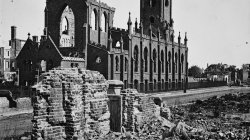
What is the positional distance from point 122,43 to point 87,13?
6.34 metres

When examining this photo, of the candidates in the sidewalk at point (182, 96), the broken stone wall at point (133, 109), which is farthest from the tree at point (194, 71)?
the broken stone wall at point (133, 109)

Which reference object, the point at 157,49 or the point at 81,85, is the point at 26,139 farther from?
the point at 157,49

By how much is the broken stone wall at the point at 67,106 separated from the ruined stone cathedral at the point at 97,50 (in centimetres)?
2991

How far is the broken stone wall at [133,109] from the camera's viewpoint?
1148 cm

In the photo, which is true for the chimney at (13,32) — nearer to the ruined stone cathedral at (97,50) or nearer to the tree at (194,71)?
the ruined stone cathedral at (97,50)

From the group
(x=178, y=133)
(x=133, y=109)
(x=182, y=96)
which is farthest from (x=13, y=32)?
(x=178, y=133)

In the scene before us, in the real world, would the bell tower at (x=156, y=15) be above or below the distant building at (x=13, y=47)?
above

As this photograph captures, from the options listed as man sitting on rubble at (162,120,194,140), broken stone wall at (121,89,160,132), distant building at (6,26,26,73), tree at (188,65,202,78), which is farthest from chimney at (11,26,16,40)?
tree at (188,65,202,78)

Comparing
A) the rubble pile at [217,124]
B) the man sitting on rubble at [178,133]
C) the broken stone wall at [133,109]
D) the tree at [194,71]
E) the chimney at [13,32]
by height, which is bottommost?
the rubble pile at [217,124]

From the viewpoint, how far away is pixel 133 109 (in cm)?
1169

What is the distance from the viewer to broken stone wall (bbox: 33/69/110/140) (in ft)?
26.2

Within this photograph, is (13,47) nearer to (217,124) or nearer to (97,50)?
(97,50)

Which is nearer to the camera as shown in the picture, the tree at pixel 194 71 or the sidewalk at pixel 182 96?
the sidewalk at pixel 182 96

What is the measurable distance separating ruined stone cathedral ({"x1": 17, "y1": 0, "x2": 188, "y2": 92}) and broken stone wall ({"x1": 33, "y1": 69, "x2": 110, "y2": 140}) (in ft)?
98.1
